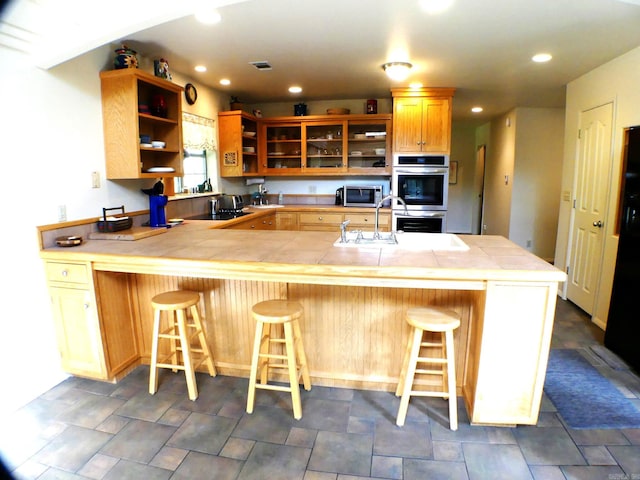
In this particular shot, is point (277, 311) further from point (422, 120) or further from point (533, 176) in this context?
point (533, 176)

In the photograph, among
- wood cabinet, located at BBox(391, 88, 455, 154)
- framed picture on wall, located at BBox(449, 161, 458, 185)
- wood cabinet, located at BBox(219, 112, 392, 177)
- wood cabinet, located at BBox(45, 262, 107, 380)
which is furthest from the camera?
framed picture on wall, located at BBox(449, 161, 458, 185)

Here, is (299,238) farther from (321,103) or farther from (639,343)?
(321,103)

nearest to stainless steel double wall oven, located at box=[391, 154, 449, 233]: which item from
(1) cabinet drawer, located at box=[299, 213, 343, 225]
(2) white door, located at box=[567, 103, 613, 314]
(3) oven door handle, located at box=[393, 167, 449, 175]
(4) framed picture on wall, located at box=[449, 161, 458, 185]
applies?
(3) oven door handle, located at box=[393, 167, 449, 175]

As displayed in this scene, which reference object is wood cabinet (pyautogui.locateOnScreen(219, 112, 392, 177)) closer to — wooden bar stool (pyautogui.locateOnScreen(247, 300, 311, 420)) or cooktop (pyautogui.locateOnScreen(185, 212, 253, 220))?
cooktop (pyautogui.locateOnScreen(185, 212, 253, 220))

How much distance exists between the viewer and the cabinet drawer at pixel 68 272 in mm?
2287

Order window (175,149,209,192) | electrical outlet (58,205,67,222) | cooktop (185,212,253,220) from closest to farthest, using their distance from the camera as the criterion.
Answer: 1. electrical outlet (58,205,67,222)
2. cooktop (185,212,253,220)
3. window (175,149,209,192)

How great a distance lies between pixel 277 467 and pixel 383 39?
2.92 meters

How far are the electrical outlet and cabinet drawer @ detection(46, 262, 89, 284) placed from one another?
12.5 inches

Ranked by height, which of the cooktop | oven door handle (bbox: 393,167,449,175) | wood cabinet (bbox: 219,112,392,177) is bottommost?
the cooktop

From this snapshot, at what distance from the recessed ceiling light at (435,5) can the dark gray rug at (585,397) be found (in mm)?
2494

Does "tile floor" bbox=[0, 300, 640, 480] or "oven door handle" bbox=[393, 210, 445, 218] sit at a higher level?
"oven door handle" bbox=[393, 210, 445, 218]

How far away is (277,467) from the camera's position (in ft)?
5.71

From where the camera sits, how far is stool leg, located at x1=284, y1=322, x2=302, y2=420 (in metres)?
2.01

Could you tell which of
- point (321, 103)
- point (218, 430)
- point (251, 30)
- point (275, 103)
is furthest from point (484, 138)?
point (218, 430)
